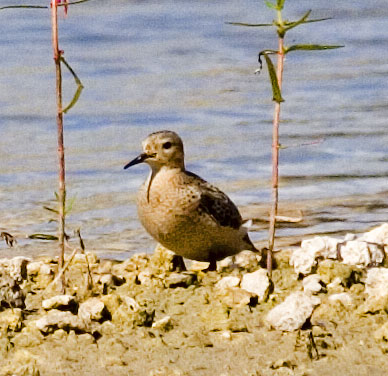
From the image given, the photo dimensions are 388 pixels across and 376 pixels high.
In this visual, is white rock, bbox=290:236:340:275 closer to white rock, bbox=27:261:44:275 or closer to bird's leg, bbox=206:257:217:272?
bird's leg, bbox=206:257:217:272

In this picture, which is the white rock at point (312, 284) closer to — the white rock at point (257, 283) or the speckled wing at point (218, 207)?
the white rock at point (257, 283)

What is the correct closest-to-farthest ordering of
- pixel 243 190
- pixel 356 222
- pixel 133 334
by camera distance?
pixel 133 334, pixel 356 222, pixel 243 190

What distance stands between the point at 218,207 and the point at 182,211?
0.23 m

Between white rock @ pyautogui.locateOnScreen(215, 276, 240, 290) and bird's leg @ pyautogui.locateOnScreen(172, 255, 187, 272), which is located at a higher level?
white rock @ pyautogui.locateOnScreen(215, 276, 240, 290)

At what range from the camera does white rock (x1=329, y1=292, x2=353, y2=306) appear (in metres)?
6.60

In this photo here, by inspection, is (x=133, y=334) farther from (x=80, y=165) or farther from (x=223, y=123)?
(x=223, y=123)

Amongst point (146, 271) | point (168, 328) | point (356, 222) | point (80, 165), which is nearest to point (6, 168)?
point (80, 165)

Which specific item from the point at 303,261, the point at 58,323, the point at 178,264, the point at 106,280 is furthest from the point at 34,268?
the point at 303,261

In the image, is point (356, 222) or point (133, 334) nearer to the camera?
point (133, 334)

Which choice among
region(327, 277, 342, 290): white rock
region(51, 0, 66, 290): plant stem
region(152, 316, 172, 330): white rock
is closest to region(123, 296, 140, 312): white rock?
region(152, 316, 172, 330): white rock

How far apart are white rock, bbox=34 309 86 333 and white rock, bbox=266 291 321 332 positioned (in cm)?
84

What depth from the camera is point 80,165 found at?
34.9 feet

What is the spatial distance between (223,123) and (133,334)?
552 centimetres

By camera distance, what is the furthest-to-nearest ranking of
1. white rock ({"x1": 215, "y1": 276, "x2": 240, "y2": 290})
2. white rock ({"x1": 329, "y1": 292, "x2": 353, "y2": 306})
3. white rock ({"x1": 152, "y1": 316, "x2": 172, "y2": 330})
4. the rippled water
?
the rippled water < white rock ({"x1": 215, "y1": 276, "x2": 240, "y2": 290}) < white rock ({"x1": 329, "y1": 292, "x2": 353, "y2": 306}) < white rock ({"x1": 152, "y1": 316, "x2": 172, "y2": 330})
